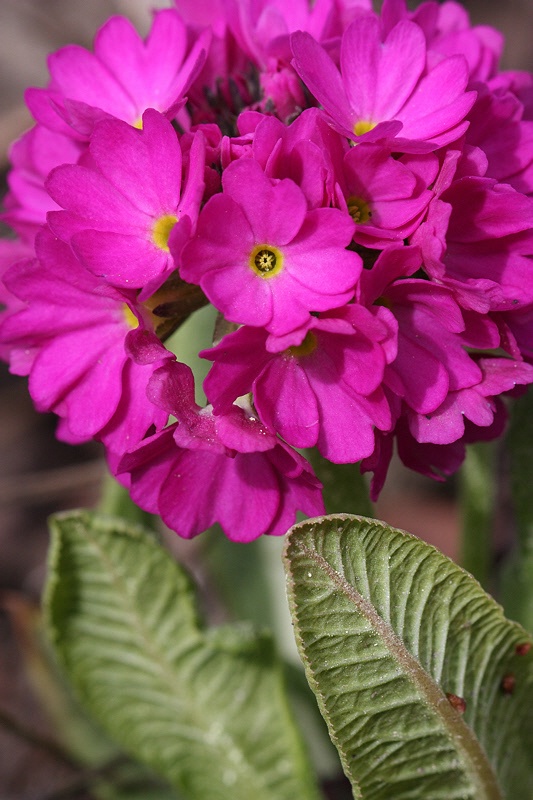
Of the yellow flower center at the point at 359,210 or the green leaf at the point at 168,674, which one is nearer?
A: the yellow flower center at the point at 359,210

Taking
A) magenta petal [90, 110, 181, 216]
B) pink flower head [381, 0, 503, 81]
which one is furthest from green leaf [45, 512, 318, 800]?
pink flower head [381, 0, 503, 81]

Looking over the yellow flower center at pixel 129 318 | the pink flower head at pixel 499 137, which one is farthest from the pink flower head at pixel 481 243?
the yellow flower center at pixel 129 318

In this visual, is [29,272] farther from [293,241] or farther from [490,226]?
[490,226]

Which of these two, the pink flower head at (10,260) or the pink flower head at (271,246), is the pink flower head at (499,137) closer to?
the pink flower head at (271,246)

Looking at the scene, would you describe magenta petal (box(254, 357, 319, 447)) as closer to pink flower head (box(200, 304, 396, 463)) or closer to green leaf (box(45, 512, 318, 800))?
pink flower head (box(200, 304, 396, 463))

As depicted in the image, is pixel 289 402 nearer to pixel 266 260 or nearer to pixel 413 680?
pixel 266 260
